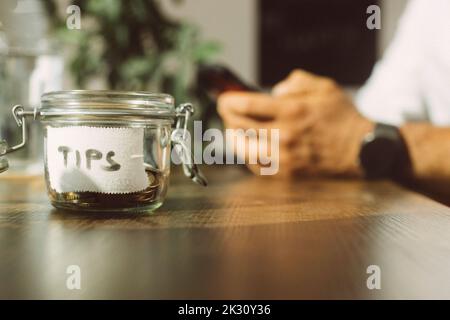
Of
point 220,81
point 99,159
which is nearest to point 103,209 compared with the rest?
point 99,159

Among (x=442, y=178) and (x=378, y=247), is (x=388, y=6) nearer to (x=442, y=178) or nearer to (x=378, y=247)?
(x=442, y=178)

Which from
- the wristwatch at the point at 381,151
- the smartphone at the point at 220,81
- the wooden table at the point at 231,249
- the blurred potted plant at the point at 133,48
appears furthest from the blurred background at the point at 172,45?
the wristwatch at the point at 381,151

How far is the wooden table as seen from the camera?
0.88 feet

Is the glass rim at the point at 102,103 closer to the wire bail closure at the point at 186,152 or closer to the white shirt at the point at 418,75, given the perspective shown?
the wire bail closure at the point at 186,152

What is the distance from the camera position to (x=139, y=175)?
18.5 inches

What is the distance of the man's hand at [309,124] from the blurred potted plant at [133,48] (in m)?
0.41

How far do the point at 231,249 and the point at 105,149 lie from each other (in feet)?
0.52

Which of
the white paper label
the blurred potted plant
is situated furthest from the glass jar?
the blurred potted plant

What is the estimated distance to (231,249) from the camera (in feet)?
1.16

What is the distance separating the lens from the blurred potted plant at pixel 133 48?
1.34m

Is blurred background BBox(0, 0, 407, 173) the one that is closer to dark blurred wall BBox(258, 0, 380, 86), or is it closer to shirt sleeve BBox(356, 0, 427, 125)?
dark blurred wall BBox(258, 0, 380, 86)

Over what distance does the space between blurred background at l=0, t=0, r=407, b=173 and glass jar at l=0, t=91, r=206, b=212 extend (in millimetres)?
441

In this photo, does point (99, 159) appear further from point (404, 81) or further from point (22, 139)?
point (404, 81)
